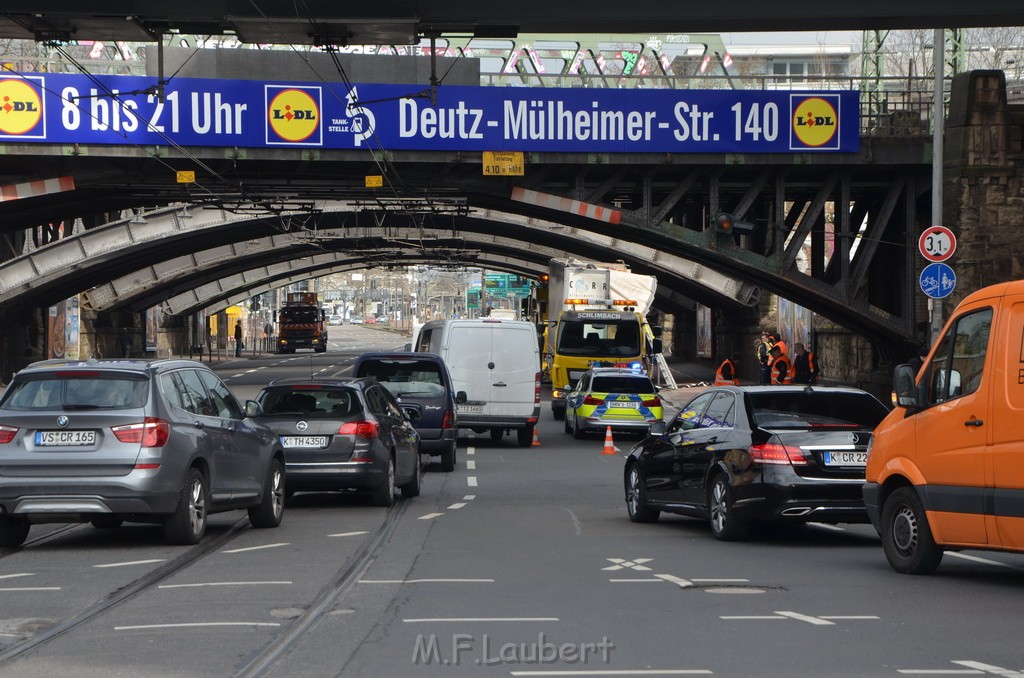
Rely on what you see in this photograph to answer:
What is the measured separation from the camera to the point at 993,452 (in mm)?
9312

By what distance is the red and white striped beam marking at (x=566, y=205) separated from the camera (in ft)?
111

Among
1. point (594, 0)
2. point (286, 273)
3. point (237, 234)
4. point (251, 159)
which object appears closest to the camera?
point (594, 0)

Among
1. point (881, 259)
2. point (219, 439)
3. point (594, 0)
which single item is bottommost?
point (219, 439)

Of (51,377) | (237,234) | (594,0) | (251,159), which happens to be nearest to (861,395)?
(51,377)

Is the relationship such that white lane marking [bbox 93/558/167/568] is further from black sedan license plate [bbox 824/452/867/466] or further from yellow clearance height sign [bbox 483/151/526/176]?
yellow clearance height sign [bbox 483/151/526/176]

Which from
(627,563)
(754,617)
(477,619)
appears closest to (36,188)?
(627,563)

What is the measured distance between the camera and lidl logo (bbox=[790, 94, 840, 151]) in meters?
33.4

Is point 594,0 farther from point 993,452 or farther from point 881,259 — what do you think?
point 881,259

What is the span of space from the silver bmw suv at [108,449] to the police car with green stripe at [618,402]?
16838mm

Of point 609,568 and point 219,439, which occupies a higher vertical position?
point 219,439

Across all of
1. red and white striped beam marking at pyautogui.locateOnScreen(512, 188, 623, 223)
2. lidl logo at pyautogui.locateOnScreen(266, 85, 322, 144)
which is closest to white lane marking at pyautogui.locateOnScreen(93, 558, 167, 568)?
lidl logo at pyautogui.locateOnScreen(266, 85, 322, 144)

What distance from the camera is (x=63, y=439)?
1150 cm

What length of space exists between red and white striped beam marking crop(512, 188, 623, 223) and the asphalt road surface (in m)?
19.9

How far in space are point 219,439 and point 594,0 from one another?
989 centimetres
